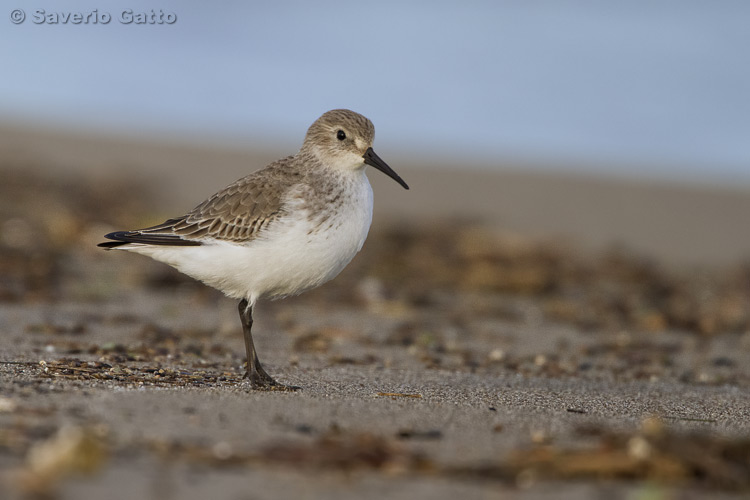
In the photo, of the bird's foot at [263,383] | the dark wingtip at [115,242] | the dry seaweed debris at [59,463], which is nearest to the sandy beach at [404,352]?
the dry seaweed debris at [59,463]

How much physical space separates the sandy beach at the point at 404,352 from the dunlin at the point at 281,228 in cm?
60

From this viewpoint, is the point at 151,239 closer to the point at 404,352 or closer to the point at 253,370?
the point at 253,370

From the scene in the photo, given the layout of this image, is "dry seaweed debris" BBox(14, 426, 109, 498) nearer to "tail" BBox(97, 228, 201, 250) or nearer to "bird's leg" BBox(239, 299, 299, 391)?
"bird's leg" BBox(239, 299, 299, 391)

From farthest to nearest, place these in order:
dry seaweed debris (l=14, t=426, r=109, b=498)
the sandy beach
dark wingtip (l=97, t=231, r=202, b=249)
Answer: dark wingtip (l=97, t=231, r=202, b=249)
the sandy beach
dry seaweed debris (l=14, t=426, r=109, b=498)

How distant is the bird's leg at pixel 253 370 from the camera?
16.6ft

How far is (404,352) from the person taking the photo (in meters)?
7.13

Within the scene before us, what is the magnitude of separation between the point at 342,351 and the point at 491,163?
13.3 m

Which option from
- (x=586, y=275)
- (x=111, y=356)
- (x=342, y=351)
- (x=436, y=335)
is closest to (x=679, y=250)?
(x=586, y=275)

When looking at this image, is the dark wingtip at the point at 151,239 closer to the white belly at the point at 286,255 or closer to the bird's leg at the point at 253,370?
the white belly at the point at 286,255

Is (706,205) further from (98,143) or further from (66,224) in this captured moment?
(98,143)

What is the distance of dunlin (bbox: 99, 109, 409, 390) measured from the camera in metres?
5.23

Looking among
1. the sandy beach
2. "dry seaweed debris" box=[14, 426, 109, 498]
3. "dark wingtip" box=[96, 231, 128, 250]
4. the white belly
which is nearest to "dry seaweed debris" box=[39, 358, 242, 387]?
the sandy beach

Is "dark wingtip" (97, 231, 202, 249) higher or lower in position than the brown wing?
lower

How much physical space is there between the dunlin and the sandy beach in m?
0.60
